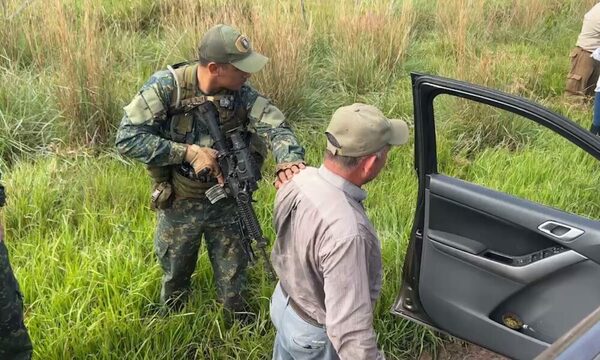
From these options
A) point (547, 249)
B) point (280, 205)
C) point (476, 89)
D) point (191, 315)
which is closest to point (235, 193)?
point (280, 205)

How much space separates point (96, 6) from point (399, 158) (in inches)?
127

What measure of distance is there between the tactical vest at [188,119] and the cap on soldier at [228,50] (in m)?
0.14

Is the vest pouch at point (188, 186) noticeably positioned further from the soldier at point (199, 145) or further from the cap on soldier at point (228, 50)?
the cap on soldier at point (228, 50)

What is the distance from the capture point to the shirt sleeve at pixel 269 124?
8.10ft

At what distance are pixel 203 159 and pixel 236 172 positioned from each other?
135mm

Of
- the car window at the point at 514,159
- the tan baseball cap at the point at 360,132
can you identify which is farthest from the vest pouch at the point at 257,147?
the car window at the point at 514,159

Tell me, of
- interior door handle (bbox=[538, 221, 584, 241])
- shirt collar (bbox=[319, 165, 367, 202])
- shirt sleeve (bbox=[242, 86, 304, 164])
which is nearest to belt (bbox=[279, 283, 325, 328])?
shirt collar (bbox=[319, 165, 367, 202])

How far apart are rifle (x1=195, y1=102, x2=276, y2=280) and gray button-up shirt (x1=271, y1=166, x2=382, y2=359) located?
52cm

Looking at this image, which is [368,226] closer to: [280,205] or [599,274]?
[280,205]

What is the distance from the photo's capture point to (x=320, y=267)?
67.6 inches

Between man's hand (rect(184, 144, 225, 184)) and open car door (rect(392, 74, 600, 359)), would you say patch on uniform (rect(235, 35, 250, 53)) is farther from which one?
open car door (rect(392, 74, 600, 359))

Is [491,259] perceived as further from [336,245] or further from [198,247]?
[198,247]

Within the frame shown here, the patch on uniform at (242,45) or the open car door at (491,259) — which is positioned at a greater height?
the patch on uniform at (242,45)

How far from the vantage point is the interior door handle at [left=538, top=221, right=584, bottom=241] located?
1.97 m
